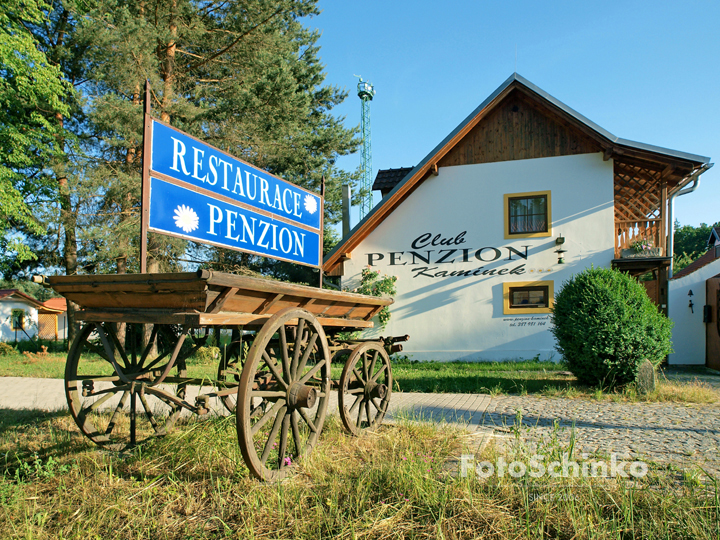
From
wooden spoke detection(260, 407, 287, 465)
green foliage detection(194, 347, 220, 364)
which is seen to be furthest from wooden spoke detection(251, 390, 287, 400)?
green foliage detection(194, 347, 220, 364)

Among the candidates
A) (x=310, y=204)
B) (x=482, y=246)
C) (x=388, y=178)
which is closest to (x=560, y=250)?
(x=482, y=246)

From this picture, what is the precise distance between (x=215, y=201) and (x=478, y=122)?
11181 mm

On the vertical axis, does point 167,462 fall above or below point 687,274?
below

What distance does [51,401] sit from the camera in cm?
776

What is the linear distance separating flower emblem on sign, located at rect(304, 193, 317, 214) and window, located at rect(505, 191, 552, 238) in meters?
8.98

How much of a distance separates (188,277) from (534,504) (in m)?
2.56

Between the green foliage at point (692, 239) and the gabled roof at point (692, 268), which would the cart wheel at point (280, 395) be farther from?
the green foliage at point (692, 239)

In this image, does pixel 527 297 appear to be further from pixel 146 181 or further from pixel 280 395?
pixel 146 181

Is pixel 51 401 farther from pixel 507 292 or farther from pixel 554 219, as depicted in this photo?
pixel 554 219

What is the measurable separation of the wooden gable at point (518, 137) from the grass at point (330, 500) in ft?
36.8

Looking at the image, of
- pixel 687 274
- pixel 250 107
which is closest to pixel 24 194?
pixel 250 107

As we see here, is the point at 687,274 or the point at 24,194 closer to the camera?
the point at 687,274

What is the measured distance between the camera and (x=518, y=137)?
45.8 feet

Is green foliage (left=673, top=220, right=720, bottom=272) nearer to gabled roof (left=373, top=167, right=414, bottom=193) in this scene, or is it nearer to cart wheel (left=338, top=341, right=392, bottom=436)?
gabled roof (left=373, top=167, right=414, bottom=193)
